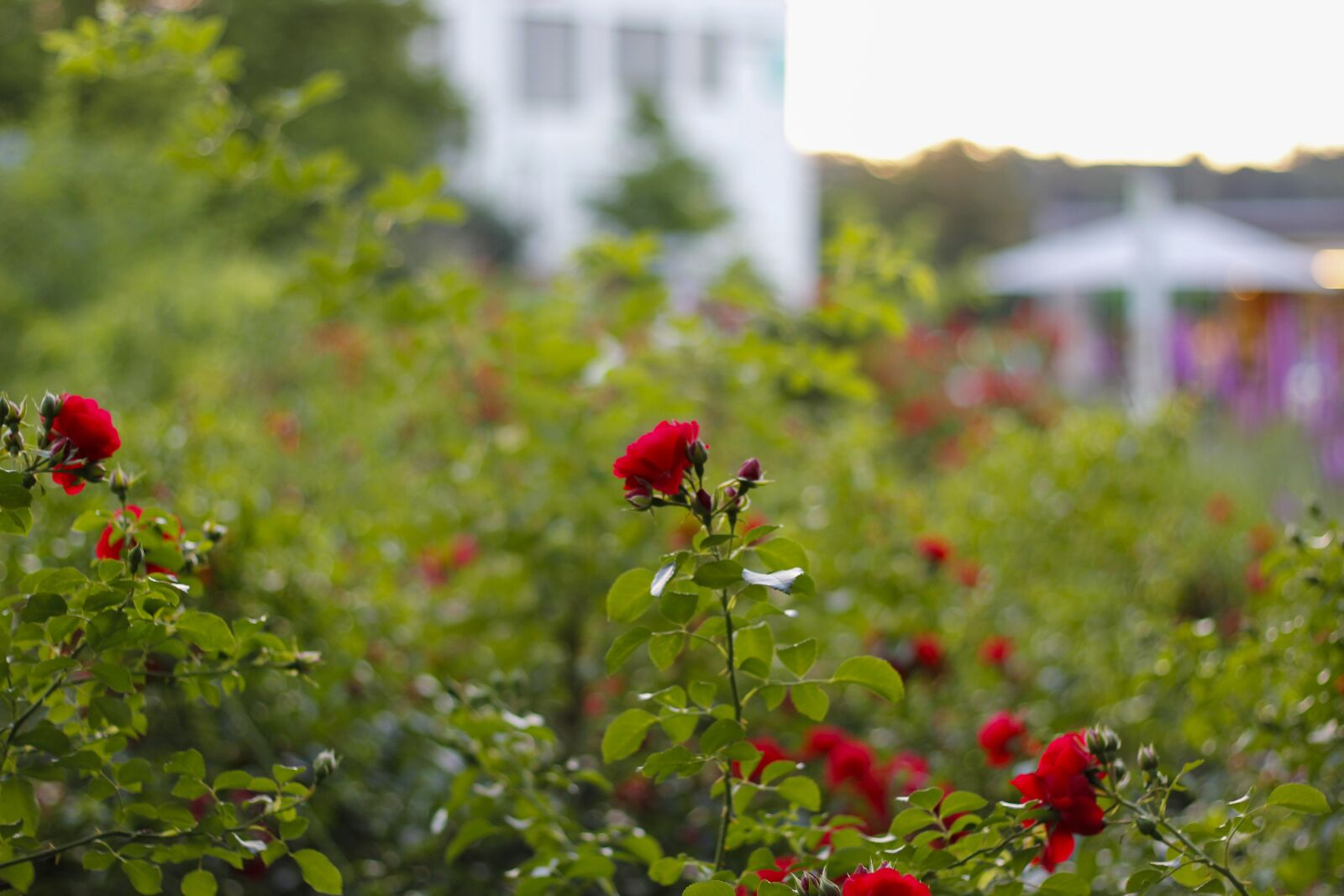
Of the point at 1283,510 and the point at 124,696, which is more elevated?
the point at 124,696

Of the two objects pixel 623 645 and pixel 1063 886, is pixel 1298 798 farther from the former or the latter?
pixel 623 645

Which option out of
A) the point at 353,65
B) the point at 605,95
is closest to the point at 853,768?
the point at 353,65

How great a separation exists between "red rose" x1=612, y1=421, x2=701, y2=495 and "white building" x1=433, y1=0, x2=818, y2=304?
27708 millimetres

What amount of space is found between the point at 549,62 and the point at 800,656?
3231 cm

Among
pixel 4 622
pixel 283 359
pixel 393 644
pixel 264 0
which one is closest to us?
pixel 4 622

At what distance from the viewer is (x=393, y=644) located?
6.94 ft

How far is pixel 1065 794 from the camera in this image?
0.92 meters

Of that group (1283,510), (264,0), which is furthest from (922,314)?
(264,0)

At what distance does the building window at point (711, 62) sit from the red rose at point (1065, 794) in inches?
1292

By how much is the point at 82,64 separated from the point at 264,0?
2515 cm

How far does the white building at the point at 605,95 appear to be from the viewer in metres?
30.0

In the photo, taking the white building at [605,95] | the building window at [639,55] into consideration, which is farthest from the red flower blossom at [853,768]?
the building window at [639,55]

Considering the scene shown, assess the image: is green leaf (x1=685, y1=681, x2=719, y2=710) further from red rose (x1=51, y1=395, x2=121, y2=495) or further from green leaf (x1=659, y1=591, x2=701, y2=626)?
red rose (x1=51, y1=395, x2=121, y2=495)

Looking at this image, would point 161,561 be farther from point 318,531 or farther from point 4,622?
point 318,531
